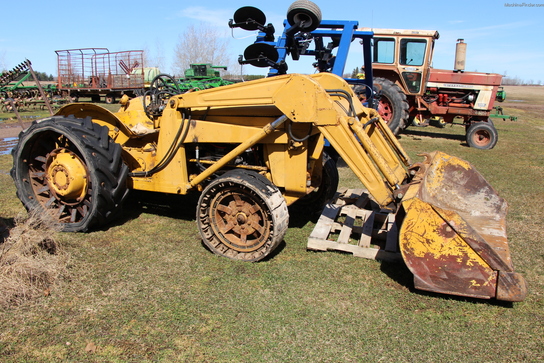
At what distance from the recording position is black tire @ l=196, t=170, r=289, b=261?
3885 mm

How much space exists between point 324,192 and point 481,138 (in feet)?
29.0

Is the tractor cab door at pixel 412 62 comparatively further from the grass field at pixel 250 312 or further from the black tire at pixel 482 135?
the grass field at pixel 250 312

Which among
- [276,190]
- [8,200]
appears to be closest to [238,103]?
[276,190]

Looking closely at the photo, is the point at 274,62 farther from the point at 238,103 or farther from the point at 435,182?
the point at 435,182

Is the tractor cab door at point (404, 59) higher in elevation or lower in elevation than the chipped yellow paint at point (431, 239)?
higher

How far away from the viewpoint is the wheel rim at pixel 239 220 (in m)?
4.02

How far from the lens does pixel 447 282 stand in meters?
3.28

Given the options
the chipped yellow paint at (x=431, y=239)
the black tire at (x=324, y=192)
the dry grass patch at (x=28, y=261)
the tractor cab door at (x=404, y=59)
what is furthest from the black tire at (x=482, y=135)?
the dry grass patch at (x=28, y=261)

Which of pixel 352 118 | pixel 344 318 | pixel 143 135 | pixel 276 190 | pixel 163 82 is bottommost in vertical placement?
pixel 344 318

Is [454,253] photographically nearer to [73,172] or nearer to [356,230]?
[356,230]

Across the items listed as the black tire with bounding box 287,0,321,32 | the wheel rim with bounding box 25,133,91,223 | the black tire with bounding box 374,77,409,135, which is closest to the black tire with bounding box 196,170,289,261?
the wheel rim with bounding box 25,133,91,223

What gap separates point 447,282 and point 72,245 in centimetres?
358

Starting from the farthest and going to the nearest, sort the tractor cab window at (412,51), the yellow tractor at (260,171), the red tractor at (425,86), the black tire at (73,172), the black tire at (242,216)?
1. the tractor cab window at (412,51)
2. the red tractor at (425,86)
3. the black tire at (73,172)
4. the black tire at (242,216)
5. the yellow tractor at (260,171)

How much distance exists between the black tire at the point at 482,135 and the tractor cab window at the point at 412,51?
2.46 metres
